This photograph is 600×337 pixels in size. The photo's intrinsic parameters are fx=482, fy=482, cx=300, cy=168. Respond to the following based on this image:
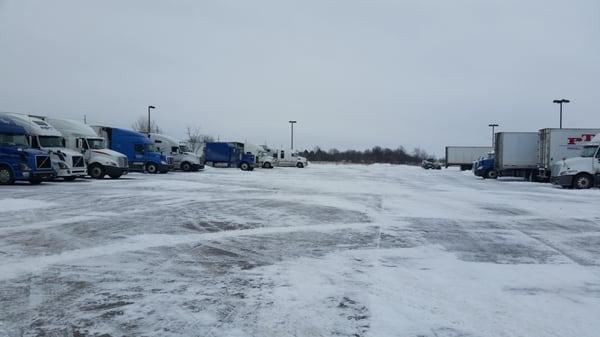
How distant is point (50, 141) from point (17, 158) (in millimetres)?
2321

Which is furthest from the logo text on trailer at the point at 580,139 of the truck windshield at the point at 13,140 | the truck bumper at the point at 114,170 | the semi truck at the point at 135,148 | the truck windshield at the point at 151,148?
the truck windshield at the point at 13,140

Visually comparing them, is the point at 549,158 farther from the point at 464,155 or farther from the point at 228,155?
the point at 464,155

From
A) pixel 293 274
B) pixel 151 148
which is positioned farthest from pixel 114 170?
pixel 293 274

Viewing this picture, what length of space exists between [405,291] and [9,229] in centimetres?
755

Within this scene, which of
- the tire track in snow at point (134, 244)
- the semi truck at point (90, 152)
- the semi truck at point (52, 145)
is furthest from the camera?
the semi truck at point (90, 152)

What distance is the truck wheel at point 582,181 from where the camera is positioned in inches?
939

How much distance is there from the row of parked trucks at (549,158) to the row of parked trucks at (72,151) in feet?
76.2

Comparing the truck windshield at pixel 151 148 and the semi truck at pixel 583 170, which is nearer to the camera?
the semi truck at pixel 583 170

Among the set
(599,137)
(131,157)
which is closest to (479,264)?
(599,137)

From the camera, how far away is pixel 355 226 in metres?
10.1

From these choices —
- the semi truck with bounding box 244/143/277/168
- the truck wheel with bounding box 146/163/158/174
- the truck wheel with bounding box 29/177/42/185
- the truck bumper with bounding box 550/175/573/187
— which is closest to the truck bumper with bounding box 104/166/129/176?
the truck wheel with bounding box 29/177/42/185

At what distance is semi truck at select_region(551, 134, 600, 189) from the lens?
23.8 meters

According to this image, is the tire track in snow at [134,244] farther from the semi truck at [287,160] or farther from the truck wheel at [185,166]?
the semi truck at [287,160]

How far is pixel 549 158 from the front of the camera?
97.4 feet
